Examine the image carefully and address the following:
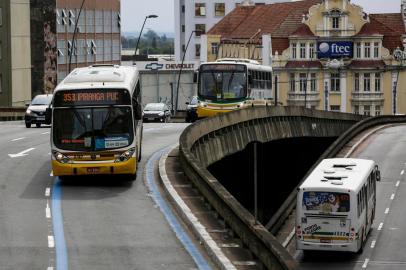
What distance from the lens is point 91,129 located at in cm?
2911

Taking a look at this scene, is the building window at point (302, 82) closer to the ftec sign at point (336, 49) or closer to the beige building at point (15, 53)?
the ftec sign at point (336, 49)

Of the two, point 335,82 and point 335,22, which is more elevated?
point 335,22

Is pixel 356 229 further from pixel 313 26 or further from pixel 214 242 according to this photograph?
pixel 313 26

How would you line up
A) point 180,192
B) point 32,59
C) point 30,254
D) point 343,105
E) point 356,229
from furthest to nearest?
point 343,105
point 32,59
point 356,229
point 180,192
point 30,254

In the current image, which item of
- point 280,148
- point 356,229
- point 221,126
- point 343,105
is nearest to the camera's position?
point 356,229

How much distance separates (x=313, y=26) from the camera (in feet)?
414

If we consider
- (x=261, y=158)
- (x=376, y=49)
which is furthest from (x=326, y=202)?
(x=376, y=49)

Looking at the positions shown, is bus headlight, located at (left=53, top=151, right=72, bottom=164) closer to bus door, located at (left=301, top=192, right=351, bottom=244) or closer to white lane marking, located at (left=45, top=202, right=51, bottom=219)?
white lane marking, located at (left=45, top=202, right=51, bottom=219)

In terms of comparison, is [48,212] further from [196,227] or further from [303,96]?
[303,96]

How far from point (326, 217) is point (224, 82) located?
815 inches

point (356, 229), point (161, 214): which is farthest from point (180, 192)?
point (356, 229)

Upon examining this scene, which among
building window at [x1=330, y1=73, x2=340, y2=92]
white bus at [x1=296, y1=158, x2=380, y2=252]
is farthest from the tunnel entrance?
building window at [x1=330, y1=73, x2=340, y2=92]

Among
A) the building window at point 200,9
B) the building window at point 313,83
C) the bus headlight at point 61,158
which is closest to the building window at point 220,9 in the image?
the building window at point 200,9

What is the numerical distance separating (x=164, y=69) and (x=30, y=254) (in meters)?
124
